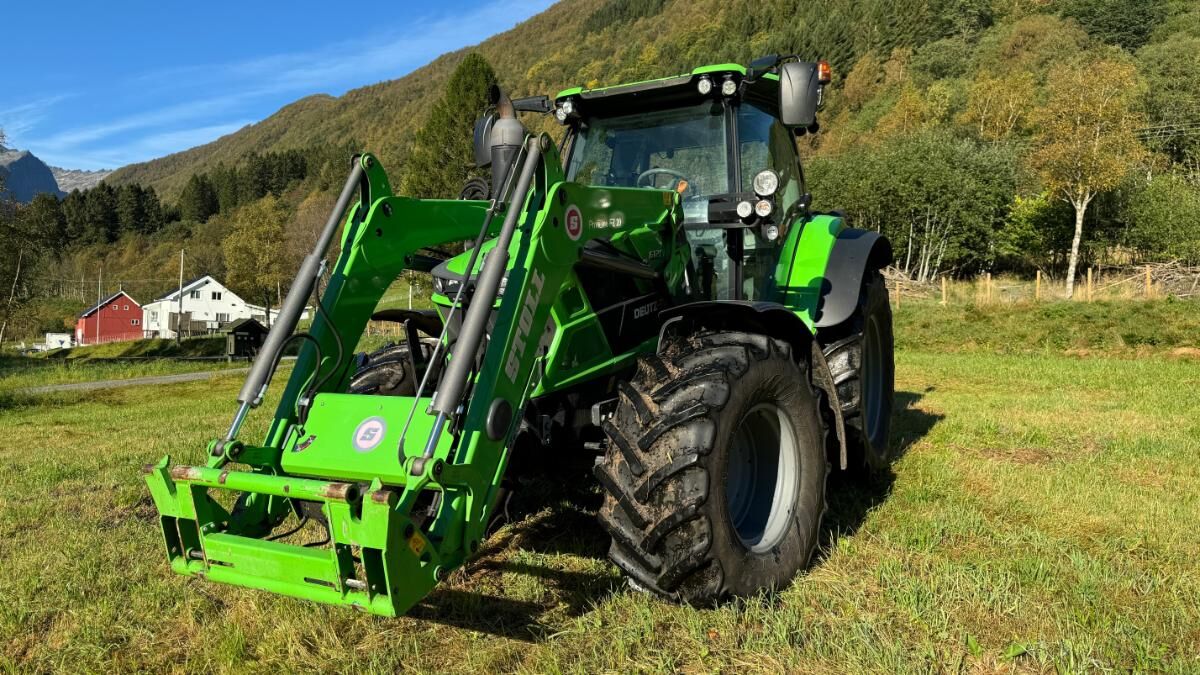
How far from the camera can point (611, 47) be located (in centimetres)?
12225

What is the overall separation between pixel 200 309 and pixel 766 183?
242 ft

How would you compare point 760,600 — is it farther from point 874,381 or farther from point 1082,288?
point 1082,288

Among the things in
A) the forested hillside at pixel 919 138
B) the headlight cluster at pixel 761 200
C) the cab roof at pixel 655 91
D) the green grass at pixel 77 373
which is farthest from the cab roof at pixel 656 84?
the forested hillside at pixel 919 138

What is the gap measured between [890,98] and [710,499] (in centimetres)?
6802

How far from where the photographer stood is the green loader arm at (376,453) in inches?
90.1

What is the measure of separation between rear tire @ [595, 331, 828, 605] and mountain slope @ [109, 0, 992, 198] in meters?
50.9

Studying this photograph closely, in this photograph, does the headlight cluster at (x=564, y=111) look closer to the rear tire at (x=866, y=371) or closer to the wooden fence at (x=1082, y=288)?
the rear tire at (x=866, y=371)

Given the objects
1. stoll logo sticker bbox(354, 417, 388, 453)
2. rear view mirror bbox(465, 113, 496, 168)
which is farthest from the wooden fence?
stoll logo sticker bbox(354, 417, 388, 453)

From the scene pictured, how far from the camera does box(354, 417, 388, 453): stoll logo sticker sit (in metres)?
2.74

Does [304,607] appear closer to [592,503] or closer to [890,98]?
[592,503]

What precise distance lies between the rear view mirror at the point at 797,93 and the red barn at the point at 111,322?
7639 cm

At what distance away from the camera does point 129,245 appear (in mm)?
104250

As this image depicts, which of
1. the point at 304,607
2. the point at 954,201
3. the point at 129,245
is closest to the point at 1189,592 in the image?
the point at 304,607

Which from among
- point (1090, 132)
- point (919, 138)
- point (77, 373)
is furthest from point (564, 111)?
point (919, 138)
